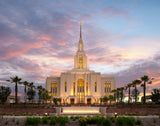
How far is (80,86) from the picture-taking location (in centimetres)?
8988

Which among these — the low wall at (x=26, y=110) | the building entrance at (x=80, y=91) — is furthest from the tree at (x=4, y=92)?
the building entrance at (x=80, y=91)

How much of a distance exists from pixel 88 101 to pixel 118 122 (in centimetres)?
7089

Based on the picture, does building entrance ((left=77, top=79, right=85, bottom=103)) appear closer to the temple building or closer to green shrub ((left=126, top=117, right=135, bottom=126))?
the temple building

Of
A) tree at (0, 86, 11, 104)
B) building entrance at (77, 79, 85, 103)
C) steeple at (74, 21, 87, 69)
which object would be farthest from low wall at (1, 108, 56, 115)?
steeple at (74, 21, 87, 69)

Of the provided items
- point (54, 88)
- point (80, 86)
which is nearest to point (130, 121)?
point (80, 86)

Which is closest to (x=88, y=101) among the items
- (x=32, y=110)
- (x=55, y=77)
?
(x=55, y=77)

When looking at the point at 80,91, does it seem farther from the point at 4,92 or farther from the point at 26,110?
the point at 26,110

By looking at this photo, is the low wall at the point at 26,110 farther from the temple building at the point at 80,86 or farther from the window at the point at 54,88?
the window at the point at 54,88

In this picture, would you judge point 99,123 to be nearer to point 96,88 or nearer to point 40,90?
point 40,90

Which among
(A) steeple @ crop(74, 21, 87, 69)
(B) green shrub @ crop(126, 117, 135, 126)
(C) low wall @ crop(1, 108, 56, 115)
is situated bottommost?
(C) low wall @ crop(1, 108, 56, 115)

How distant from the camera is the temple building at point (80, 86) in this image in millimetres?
86750

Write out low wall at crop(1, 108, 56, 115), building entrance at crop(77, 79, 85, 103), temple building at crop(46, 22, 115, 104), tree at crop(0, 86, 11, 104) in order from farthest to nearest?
temple building at crop(46, 22, 115, 104) → building entrance at crop(77, 79, 85, 103) → tree at crop(0, 86, 11, 104) → low wall at crop(1, 108, 56, 115)

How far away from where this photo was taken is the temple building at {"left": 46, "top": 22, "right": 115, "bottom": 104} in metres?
86.8

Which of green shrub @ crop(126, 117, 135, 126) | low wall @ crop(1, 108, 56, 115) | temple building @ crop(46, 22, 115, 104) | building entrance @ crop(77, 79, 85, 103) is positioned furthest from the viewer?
temple building @ crop(46, 22, 115, 104)
